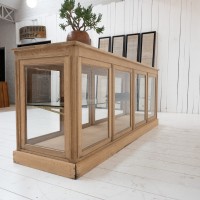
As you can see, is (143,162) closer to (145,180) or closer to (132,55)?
(145,180)

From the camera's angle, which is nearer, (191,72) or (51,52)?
(51,52)

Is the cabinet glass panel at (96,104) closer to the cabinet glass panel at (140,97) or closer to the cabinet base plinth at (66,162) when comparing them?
the cabinet base plinth at (66,162)

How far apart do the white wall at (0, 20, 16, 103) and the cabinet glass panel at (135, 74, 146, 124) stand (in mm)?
5635

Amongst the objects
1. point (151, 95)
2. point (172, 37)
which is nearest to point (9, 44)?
point (172, 37)

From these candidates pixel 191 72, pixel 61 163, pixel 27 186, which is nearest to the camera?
pixel 27 186

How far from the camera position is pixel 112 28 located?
5.43 m

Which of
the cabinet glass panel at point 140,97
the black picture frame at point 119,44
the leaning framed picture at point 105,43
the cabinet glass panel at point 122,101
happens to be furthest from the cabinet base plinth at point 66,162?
the leaning framed picture at point 105,43

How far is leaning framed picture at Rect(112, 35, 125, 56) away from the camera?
5.23 meters

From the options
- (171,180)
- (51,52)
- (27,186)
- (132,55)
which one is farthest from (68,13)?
(132,55)

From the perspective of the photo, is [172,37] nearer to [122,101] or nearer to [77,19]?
[122,101]

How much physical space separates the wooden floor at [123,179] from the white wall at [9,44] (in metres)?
5.77

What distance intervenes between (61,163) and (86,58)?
0.67 meters

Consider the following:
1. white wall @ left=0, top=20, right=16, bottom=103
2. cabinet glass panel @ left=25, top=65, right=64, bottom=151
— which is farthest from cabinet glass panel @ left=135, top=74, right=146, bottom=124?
white wall @ left=0, top=20, right=16, bottom=103

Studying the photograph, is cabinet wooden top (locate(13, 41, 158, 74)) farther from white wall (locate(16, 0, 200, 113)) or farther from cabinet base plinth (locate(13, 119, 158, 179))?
white wall (locate(16, 0, 200, 113))
